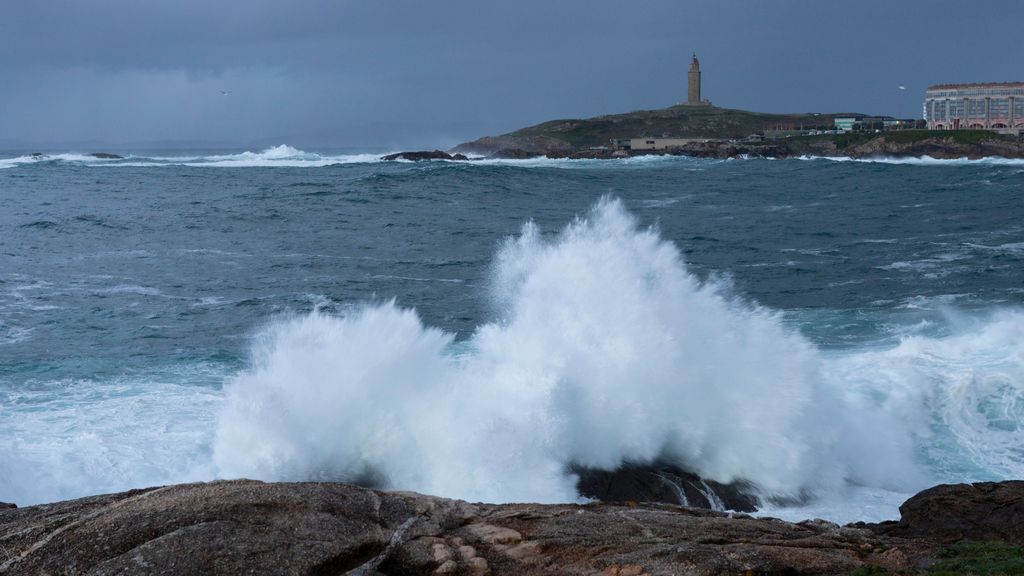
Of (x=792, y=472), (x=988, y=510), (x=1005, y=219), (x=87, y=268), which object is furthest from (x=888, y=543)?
(x=1005, y=219)

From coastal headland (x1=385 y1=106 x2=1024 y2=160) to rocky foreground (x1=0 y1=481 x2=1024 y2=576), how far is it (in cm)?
8484

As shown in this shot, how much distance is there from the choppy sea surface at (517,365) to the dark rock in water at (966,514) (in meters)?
1.64

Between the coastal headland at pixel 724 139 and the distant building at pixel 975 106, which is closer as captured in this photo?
the coastal headland at pixel 724 139

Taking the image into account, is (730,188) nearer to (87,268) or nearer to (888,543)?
(87,268)

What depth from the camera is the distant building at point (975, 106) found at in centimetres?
11500

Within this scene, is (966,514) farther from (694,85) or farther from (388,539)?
(694,85)

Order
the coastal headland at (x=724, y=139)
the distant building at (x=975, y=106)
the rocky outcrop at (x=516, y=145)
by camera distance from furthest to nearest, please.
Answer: the rocky outcrop at (x=516, y=145), the distant building at (x=975, y=106), the coastal headland at (x=724, y=139)

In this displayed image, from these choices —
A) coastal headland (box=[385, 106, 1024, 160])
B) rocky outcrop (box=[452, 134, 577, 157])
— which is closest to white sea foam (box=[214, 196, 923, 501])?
coastal headland (box=[385, 106, 1024, 160])

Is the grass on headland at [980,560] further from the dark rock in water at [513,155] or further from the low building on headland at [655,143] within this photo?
the low building on headland at [655,143]

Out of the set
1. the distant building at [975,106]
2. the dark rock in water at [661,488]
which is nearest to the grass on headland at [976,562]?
the dark rock in water at [661,488]

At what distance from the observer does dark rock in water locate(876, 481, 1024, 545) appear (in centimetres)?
844

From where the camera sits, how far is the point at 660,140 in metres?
117

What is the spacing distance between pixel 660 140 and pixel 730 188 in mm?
66239

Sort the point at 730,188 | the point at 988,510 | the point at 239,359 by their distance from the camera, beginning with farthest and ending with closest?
the point at 730,188 < the point at 239,359 < the point at 988,510
